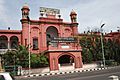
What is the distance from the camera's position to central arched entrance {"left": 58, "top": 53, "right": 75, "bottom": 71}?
38531 mm

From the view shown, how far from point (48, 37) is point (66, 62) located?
767cm

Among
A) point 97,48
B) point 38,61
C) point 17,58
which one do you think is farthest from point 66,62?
point 17,58

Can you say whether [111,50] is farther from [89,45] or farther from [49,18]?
[49,18]

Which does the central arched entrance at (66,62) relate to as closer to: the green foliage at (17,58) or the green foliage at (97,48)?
the green foliage at (97,48)

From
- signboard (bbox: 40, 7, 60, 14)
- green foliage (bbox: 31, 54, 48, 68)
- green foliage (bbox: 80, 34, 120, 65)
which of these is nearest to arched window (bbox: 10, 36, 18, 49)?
green foliage (bbox: 31, 54, 48, 68)

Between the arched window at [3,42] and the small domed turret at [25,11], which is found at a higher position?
the small domed turret at [25,11]

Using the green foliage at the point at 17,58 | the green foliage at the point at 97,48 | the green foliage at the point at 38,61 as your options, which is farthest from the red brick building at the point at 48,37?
the green foliage at the point at 17,58

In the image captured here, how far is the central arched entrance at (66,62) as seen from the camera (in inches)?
1517

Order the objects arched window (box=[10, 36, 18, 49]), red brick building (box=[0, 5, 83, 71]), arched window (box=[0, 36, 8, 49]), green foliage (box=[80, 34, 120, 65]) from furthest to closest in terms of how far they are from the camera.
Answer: arched window (box=[10, 36, 18, 49]) → arched window (box=[0, 36, 8, 49]) → green foliage (box=[80, 34, 120, 65]) → red brick building (box=[0, 5, 83, 71])

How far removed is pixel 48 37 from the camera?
47.6 meters

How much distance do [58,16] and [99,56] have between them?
1242 cm

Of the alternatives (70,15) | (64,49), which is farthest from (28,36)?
(70,15)

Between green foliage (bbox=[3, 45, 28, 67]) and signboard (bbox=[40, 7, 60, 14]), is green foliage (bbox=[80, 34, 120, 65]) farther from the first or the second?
green foliage (bbox=[3, 45, 28, 67])

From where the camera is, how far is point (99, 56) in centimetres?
4403
